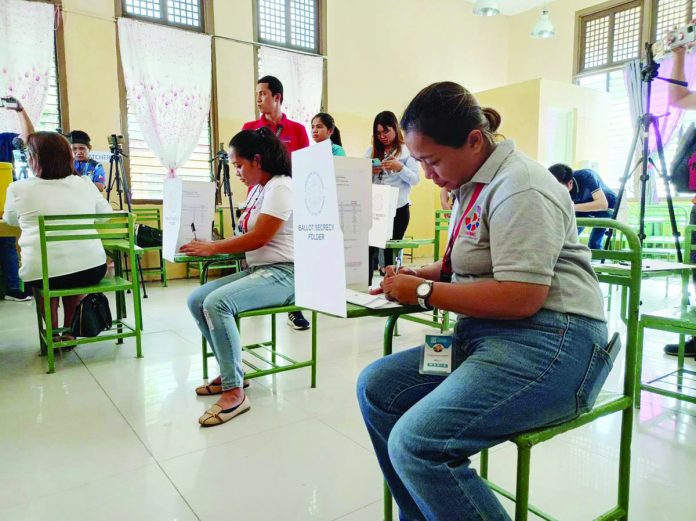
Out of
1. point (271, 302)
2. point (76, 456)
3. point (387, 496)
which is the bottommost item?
point (76, 456)

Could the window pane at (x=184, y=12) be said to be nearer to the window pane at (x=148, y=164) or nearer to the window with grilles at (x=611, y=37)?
the window pane at (x=148, y=164)

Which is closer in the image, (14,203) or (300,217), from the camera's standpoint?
(300,217)

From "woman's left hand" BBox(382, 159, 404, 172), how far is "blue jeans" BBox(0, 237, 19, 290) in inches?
119

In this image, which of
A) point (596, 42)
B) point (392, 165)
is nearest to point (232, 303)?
point (392, 165)

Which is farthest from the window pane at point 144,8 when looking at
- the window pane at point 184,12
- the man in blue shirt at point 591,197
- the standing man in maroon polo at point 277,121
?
the man in blue shirt at point 591,197

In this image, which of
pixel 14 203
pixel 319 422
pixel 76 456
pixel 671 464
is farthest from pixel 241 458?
pixel 14 203

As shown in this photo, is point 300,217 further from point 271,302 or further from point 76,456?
point 76,456

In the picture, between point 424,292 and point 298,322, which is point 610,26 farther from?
point 424,292

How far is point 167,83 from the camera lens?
4754 millimetres

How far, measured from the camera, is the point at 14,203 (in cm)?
216

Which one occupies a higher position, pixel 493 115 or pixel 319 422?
pixel 493 115

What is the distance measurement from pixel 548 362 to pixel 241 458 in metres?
1.01

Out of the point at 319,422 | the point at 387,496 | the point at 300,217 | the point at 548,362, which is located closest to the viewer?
the point at 548,362

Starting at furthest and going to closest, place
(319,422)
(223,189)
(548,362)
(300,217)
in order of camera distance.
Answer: (223,189)
(319,422)
(300,217)
(548,362)
